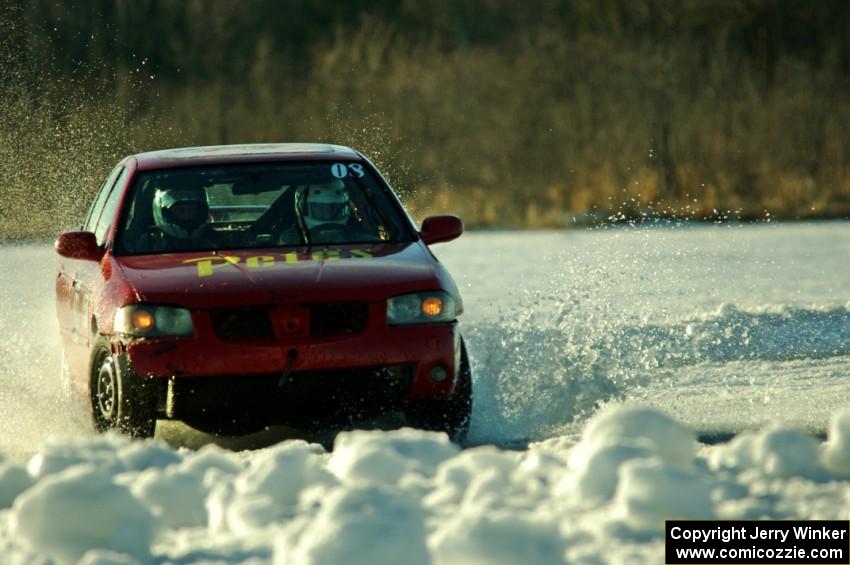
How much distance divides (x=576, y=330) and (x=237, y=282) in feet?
12.4

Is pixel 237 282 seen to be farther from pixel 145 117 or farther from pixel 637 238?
pixel 145 117

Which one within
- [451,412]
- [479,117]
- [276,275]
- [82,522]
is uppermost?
[479,117]

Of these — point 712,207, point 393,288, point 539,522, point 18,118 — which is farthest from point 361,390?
point 18,118

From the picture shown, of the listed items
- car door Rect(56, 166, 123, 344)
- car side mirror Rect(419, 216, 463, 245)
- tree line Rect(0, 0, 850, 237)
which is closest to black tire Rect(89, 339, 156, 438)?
car door Rect(56, 166, 123, 344)

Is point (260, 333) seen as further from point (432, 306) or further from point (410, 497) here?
point (410, 497)

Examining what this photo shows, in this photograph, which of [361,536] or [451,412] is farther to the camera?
[451,412]

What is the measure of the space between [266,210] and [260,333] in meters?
1.60

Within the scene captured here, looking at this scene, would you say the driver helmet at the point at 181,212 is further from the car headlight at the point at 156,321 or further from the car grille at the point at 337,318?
the car grille at the point at 337,318

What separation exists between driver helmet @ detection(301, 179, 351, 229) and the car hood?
50 cm

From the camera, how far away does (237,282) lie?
25.6ft

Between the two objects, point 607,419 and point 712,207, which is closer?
→ point 607,419

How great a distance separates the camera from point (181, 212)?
8953 millimetres

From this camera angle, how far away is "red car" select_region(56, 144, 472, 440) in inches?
299

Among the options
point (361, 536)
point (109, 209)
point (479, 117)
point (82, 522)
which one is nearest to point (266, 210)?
point (109, 209)
